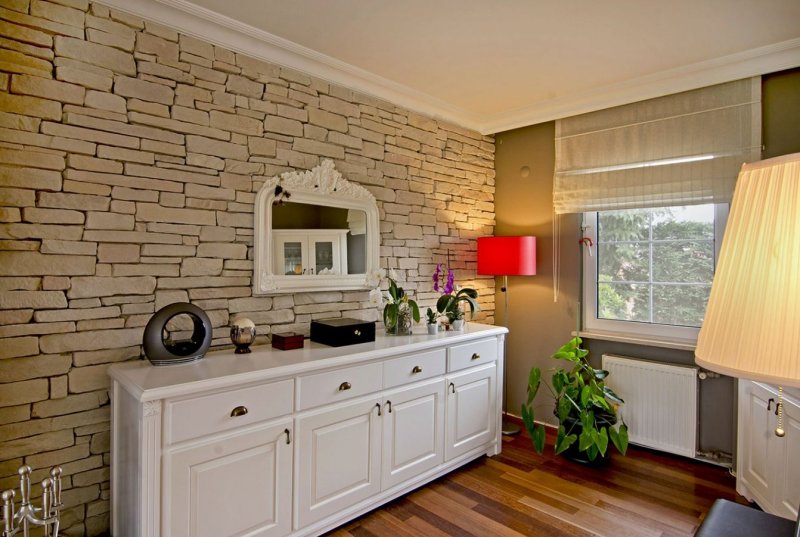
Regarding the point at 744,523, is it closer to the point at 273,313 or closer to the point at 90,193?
the point at 273,313

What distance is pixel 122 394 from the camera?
188 cm

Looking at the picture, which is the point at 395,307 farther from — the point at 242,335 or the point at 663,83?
the point at 663,83

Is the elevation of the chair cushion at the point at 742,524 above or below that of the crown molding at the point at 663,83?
below

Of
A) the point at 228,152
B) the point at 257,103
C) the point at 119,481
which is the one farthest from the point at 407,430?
the point at 257,103

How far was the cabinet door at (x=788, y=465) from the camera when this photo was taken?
6.80 ft

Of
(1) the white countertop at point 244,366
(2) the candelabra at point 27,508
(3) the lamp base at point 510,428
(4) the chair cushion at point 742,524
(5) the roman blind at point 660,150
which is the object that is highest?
(5) the roman blind at point 660,150

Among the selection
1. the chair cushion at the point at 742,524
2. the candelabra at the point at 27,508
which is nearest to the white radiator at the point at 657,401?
the chair cushion at the point at 742,524

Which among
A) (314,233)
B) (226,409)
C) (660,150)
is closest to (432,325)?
(314,233)

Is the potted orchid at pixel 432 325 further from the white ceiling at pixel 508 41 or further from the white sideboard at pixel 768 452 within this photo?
the white sideboard at pixel 768 452

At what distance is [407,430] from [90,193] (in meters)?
1.93

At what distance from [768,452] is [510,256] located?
1847 millimetres

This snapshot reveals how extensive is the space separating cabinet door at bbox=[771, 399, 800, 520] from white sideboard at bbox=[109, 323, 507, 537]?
1.58 metres

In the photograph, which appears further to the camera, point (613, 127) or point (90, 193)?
point (613, 127)

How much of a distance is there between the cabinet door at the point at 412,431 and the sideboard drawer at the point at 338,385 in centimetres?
15
